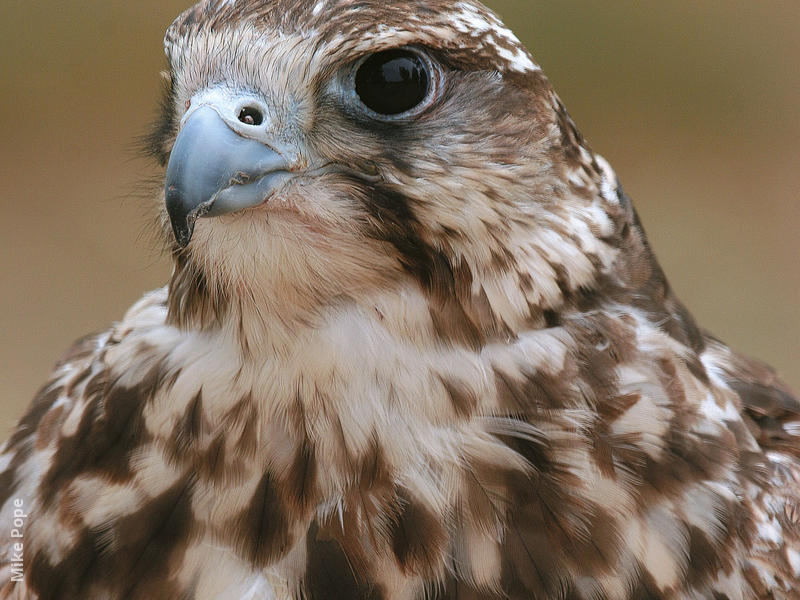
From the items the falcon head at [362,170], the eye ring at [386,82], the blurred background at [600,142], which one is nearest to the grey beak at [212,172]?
the falcon head at [362,170]

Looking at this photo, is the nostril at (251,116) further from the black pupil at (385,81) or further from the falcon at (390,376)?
the black pupil at (385,81)

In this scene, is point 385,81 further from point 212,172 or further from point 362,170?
point 212,172

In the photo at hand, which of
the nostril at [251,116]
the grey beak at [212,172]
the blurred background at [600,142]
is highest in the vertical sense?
the nostril at [251,116]

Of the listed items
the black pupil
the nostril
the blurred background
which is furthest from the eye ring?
the blurred background

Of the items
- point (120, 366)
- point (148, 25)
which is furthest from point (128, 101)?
point (120, 366)

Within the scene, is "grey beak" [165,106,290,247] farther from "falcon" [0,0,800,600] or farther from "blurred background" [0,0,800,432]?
"blurred background" [0,0,800,432]

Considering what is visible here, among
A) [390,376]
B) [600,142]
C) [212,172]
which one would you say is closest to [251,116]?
[212,172]
